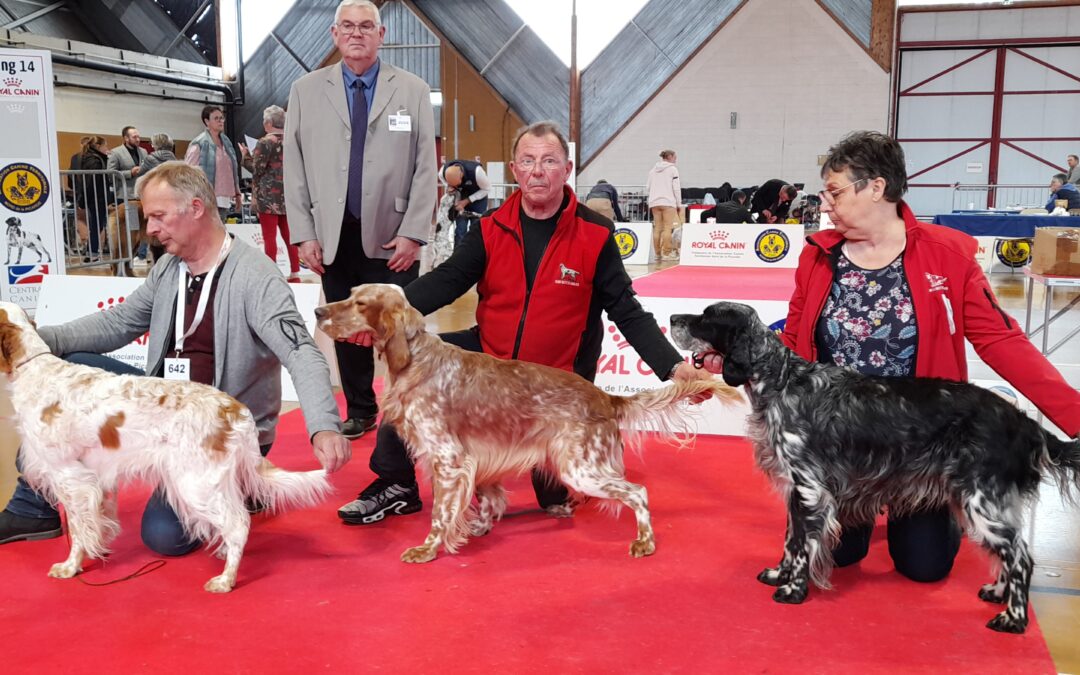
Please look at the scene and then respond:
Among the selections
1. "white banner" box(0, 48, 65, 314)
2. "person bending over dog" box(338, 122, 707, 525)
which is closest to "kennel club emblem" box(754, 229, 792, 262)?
"white banner" box(0, 48, 65, 314)

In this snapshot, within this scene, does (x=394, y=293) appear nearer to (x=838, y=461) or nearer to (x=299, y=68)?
(x=838, y=461)

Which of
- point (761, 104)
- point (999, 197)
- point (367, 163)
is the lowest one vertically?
point (367, 163)

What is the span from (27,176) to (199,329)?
527 cm

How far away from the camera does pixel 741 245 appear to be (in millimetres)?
11773

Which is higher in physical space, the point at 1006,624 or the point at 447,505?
the point at 447,505

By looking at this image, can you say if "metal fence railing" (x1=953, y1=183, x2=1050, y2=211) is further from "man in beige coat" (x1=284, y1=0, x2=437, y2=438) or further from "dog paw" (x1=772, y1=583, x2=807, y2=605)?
"dog paw" (x1=772, y1=583, x2=807, y2=605)

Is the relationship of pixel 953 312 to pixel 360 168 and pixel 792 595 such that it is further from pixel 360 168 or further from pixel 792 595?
pixel 360 168

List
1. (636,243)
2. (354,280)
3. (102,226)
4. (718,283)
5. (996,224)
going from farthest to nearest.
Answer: (636,243)
(996,224)
(102,226)
(718,283)
(354,280)

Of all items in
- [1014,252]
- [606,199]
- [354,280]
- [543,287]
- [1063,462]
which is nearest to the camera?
[1063,462]

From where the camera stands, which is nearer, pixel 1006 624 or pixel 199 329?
pixel 1006 624

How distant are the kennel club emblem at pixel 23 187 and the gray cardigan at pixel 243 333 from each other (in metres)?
4.93

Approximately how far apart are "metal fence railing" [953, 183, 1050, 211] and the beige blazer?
52.0 feet

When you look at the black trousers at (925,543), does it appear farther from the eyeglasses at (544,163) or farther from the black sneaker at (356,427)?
the black sneaker at (356,427)

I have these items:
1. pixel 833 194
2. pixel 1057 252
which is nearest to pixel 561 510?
pixel 833 194
